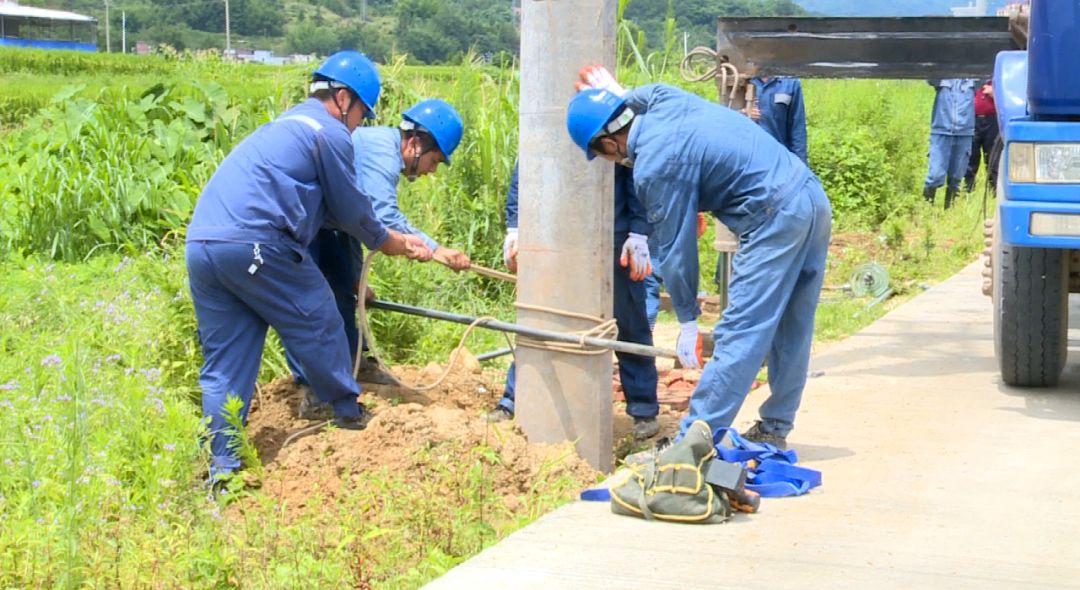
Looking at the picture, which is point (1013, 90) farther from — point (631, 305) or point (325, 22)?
point (325, 22)

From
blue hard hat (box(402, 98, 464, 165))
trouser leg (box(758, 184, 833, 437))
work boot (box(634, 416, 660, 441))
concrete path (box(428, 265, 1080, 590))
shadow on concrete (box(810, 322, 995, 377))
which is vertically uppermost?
blue hard hat (box(402, 98, 464, 165))

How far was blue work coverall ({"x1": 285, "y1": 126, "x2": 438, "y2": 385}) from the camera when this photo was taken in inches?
271

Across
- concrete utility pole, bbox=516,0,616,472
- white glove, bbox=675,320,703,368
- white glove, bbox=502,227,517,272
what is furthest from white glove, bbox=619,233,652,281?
white glove, bbox=675,320,703,368

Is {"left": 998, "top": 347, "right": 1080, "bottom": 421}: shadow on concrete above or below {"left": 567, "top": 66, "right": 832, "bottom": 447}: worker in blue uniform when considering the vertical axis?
below

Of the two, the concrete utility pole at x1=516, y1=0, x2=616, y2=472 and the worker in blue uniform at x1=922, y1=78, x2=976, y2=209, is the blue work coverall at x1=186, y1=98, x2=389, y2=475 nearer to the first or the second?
the concrete utility pole at x1=516, y1=0, x2=616, y2=472

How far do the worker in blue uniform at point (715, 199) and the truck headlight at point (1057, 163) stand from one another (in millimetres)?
1156

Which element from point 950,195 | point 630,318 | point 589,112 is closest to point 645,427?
point 630,318

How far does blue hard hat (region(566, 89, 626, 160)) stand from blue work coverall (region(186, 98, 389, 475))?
109cm

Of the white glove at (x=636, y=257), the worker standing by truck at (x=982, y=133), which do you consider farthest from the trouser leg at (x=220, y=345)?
the worker standing by truck at (x=982, y=133)

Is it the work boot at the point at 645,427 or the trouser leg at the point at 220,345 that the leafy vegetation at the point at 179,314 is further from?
the work boot at the point at 645,427

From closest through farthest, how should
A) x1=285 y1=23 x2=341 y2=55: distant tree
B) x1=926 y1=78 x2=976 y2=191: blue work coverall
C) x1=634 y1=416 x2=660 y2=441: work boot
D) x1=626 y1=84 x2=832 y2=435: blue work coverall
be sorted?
x1=626 y1=84 x2=832 y2=435: blue work coverall < x1=634 y1=416 x2=660 y2=441: work boot < x1=926 y1=78 x2=976 y2=191: blue work coverall < x1=285 y1=23 x2=341 y2=55: distant tree

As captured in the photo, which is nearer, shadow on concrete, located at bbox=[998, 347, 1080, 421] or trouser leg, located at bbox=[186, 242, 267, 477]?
trouser leg, located at bbox=[186, 242, 267, 477]

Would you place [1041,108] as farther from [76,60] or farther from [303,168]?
[76,60]

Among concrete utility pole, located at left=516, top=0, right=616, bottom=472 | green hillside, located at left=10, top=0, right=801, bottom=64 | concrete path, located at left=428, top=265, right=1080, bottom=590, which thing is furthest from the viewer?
green hillside, located at left=10, top=0, right=801, bottom=64
